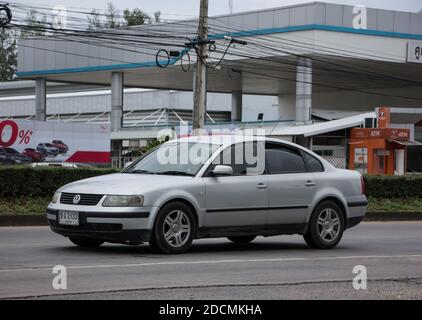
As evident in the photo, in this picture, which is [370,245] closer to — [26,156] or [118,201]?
[118,201]

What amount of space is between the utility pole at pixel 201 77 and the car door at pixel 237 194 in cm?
1293

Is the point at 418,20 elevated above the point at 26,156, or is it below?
above

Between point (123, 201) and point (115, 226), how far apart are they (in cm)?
33

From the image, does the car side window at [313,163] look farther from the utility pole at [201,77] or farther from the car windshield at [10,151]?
the car windshield at [10,151]

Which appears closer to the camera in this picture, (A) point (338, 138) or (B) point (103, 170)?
(B) point (103, 170)

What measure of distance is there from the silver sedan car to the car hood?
0.04 ft

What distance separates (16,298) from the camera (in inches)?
294

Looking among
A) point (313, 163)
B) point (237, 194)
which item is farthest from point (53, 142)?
point (237, 194)

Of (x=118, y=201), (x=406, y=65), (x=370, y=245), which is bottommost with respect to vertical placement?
(x=370, y=245)

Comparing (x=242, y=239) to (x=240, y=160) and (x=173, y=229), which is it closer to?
(x=240, y=160)

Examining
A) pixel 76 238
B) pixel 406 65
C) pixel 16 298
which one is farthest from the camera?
pixel 406 65

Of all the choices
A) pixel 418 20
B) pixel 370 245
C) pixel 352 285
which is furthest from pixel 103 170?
pixel 418 20

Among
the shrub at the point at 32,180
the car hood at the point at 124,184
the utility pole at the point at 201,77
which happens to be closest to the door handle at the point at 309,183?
the car hood at the point at 124,184
